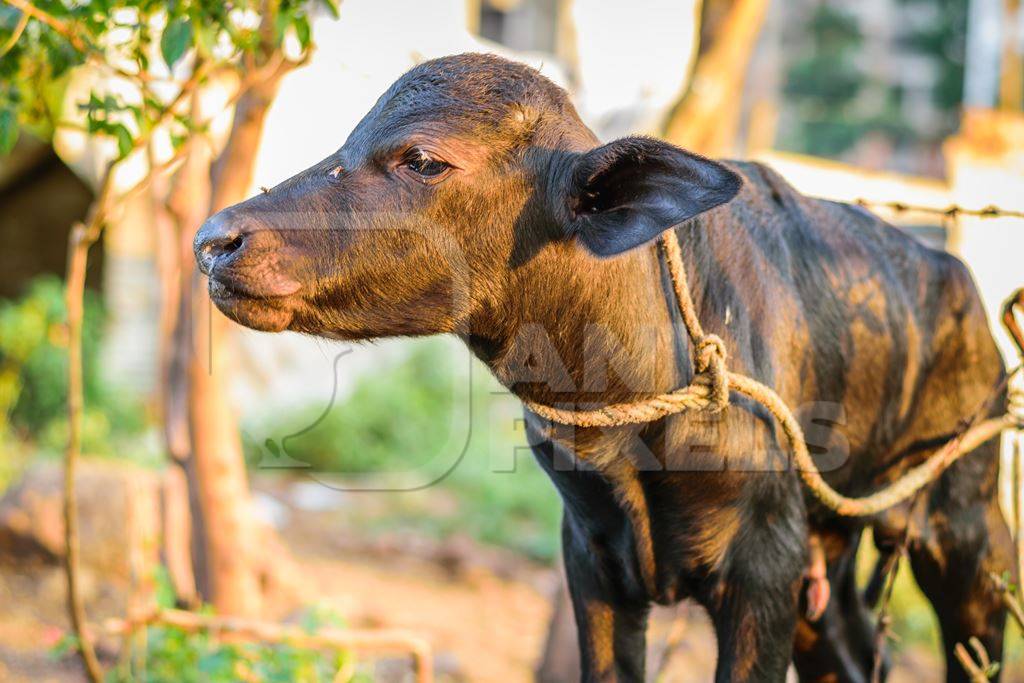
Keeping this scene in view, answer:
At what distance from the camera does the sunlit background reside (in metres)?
5.02

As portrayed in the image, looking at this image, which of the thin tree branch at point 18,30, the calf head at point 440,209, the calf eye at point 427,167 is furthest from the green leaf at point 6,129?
the calf eye at point 427,167

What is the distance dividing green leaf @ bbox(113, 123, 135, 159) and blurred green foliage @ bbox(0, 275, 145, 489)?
5184 mm

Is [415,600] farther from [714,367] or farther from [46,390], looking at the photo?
[714,367]

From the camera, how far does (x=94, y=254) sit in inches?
457

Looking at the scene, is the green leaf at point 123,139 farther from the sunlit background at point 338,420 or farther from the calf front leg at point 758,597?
the calf front leg at point 758,597

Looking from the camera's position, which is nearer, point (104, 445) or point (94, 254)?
point (104, 445)

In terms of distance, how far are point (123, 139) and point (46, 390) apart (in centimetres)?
705

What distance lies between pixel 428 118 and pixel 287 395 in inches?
335

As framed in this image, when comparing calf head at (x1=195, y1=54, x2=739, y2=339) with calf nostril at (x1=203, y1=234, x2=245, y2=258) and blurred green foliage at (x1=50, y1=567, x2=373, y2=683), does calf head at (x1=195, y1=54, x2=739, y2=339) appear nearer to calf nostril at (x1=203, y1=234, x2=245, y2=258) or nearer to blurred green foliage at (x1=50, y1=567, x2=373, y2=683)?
calf nostril at (x1=203, y1=234, x2=245, y2=258)

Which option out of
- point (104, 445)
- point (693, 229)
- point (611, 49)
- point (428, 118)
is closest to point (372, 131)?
point (428, 118)

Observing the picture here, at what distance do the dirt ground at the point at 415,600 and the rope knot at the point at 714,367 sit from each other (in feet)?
8.41

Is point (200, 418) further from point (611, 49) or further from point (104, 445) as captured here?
point (611, 49)

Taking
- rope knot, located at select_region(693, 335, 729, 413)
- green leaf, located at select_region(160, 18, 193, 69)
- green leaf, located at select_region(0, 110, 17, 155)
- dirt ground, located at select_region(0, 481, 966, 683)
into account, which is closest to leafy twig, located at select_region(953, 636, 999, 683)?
rope knot, located at select_region(693, 335, 729, 413)

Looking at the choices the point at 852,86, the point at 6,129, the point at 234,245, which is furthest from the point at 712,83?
the point at 852,86
